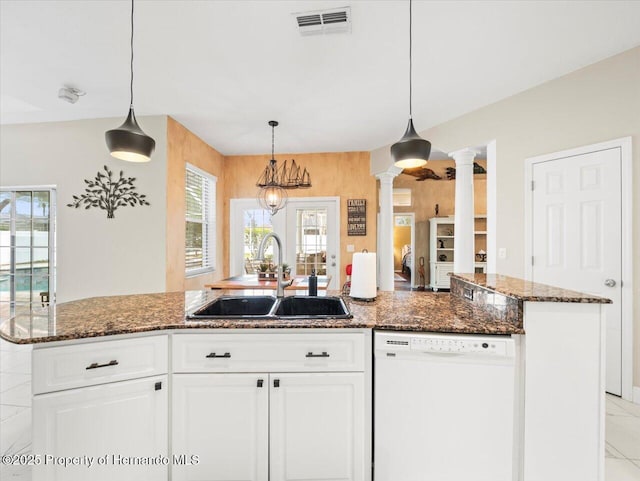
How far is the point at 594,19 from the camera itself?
2014 mm

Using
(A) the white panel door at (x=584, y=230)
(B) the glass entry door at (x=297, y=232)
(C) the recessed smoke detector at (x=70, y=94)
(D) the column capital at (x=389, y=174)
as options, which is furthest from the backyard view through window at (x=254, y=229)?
(A) the white panel door at (x=584, y=230)

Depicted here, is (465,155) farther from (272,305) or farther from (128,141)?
(128,141)

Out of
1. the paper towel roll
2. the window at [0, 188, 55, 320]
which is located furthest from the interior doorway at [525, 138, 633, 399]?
the window at [0, 188, 55, 320]

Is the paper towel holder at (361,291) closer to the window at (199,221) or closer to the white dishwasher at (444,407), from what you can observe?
the white dishwasher at (444,407)

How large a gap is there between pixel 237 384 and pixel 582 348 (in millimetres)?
1539

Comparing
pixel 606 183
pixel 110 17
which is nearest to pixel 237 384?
pixel 110 17

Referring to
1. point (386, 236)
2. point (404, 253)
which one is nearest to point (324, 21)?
point (386, 236)

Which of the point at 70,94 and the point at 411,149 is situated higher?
the point at 70,94

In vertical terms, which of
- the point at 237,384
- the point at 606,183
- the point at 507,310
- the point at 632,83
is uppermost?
the point at 632,83

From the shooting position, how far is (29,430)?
1986 millimetres

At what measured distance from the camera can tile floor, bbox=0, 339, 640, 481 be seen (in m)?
1.64

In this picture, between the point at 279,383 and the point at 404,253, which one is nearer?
the point at 279,383

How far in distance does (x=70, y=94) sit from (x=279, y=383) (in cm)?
341

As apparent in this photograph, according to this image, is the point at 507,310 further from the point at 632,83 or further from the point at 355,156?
the point at 355,156
